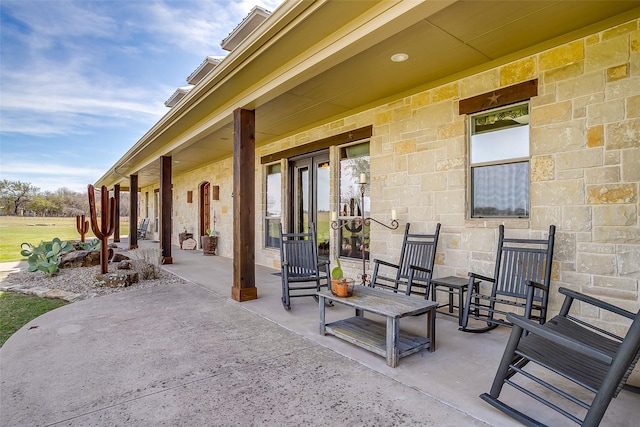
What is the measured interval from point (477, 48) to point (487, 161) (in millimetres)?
1105

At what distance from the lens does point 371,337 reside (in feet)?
8.80

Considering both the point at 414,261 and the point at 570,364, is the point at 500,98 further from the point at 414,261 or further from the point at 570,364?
the point at 570,364

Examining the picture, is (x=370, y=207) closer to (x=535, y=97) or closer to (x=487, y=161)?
(x=487, y=161)

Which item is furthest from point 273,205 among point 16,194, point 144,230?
point 16,194

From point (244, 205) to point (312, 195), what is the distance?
1.88 m

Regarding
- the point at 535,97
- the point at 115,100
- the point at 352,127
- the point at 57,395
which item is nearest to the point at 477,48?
the point at 535,97

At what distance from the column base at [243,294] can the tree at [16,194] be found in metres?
25.7

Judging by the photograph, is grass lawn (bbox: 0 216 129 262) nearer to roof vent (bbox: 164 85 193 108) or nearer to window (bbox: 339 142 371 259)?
roof vent (bbox: 164 85 193 108)

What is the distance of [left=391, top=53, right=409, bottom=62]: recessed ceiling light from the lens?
3.09 metres

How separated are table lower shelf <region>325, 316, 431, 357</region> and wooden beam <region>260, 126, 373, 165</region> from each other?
2.63 meters

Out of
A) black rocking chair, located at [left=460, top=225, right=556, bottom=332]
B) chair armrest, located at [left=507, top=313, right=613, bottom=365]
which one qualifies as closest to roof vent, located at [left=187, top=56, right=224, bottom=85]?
black rocking chair, located at [left=460, top=225, right=556, bottom=332]

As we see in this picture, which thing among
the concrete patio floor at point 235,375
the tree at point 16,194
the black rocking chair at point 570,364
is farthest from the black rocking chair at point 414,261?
the tree at point 16,194

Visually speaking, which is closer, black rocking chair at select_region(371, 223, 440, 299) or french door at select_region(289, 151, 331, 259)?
black rocking chair at select_region(371, 223, 440, 299)

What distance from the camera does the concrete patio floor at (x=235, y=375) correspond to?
5.87 ft
